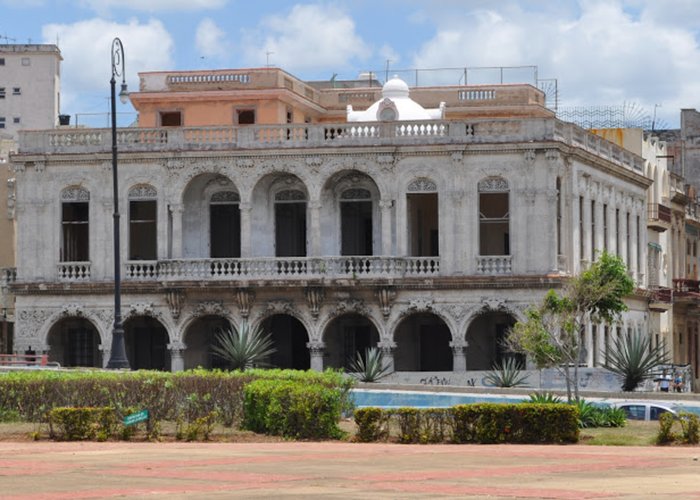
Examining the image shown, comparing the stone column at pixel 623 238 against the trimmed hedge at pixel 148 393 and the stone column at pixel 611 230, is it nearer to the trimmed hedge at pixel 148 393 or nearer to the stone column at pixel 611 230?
the stone column at pixel 611 230

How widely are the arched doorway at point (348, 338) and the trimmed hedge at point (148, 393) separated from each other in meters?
23.7

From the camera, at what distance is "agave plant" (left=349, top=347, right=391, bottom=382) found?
5662cm

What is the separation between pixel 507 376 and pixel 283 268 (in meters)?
9.89

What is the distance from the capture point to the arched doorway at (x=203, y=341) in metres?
64.0

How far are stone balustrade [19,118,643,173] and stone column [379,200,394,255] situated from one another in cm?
194

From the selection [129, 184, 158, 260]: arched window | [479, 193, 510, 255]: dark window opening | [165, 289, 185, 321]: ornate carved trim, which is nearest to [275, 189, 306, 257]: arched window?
[165, 289, 185, 321]: ornate carved trim

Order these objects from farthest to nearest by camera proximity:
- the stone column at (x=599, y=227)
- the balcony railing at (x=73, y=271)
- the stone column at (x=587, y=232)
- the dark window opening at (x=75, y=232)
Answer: the stone column at (x=599, y=227)
the dark window opening at (x=75, y=232)
the stone column at (x=587, y=232)
the balcony railing at (x=73, y=271)

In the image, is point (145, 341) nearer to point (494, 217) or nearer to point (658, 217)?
point (494, 217)

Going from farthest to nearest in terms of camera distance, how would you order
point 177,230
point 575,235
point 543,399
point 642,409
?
point 177,230, point 575,235, point 642,409, point 543,399

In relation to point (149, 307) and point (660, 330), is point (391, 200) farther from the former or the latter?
point (660, 330)

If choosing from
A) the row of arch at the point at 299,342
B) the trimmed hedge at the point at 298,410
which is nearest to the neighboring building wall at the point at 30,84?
the row of arch at the point at 299,342

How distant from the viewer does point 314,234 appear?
62625 mm

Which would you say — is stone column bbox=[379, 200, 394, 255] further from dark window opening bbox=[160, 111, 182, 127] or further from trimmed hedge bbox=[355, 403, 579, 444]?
trimmed hedge bbox=[355, 403, 579, 444]

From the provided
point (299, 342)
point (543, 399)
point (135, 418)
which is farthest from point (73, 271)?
point (135, 418)
